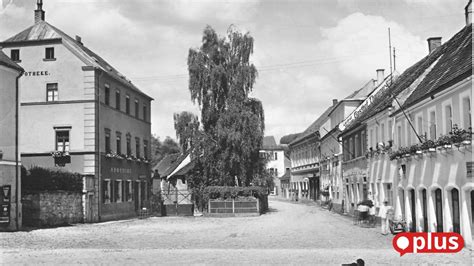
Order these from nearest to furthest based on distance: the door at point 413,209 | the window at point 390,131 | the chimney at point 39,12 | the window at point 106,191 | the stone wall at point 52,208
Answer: the door at point 413,209 → the window at point 390,131 → the stone wall at point 52,208 → the window at point 106,191 → the chimney at point 39,12

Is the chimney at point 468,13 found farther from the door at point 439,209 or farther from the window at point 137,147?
the window at point 137,147

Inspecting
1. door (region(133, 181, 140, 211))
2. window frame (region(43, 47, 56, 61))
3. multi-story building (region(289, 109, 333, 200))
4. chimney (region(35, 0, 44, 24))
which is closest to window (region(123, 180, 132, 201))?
door (region(133, 181, 140, 211))

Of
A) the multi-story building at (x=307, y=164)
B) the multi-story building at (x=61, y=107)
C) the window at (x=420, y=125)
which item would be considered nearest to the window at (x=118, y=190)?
the multi-story building at (x=61, y=107)

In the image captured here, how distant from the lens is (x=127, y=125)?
44781 millimetres

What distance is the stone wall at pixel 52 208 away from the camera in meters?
31.3

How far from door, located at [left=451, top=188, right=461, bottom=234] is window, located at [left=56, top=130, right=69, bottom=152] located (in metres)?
25.7

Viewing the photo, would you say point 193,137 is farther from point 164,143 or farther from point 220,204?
point 164,143

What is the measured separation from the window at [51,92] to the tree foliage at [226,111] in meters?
10.6

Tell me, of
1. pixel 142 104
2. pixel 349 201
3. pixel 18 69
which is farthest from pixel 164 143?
pixel 18 69

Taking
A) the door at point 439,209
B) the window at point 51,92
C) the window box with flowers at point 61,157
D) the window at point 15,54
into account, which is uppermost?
the window at point 15,54

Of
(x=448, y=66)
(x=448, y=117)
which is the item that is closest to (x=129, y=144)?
(x=448, y=66)

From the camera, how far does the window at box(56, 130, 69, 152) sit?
38.5 m

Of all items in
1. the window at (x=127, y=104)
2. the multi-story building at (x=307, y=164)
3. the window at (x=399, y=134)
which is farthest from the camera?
the multi-story building at (x=307, y=164)

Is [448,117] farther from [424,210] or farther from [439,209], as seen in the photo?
[424,210]
